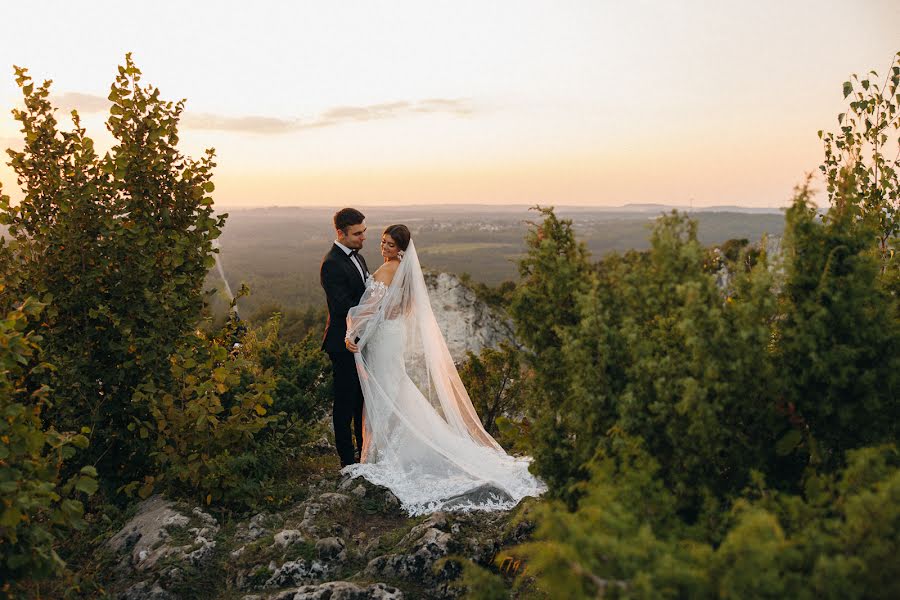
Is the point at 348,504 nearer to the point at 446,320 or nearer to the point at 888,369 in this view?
the point at 888,369

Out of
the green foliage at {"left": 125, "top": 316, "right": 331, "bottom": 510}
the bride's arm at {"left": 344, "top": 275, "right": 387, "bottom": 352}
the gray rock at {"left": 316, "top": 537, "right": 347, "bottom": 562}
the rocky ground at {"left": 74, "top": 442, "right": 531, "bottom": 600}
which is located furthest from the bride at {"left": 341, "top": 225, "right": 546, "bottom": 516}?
the gray rock at {"left": 316, "top": 537, "right": 347, "bottom": 562}

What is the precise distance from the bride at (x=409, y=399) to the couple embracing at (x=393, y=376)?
0.01 meters

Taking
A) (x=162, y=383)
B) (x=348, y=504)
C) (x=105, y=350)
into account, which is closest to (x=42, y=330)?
(x=105, y=350)

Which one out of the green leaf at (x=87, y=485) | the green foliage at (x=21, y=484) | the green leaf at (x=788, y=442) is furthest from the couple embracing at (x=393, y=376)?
the green leaf at (x=788, y=442)

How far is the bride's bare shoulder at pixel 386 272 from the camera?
27.4ft

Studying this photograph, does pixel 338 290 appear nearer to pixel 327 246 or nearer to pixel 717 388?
pixel 717 388

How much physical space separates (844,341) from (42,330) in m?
6.61

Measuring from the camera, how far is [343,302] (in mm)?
8055


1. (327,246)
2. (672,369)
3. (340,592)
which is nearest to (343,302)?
(340,592)

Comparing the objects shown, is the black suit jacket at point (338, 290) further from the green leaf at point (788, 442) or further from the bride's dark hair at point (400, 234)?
the green leaf at point (788, 442)

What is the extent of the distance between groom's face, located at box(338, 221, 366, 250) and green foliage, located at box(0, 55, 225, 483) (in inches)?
70.2

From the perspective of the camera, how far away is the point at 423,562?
17.2 feet

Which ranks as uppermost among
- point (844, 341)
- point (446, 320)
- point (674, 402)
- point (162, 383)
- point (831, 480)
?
point (844, 341)

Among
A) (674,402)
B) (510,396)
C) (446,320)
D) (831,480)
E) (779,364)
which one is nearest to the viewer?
(831,480)
